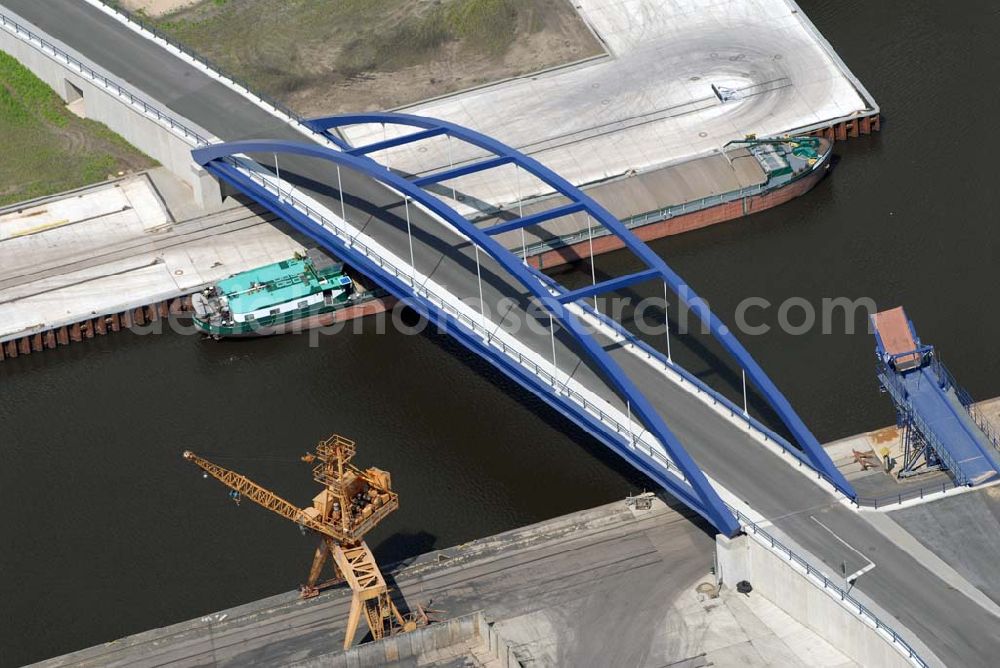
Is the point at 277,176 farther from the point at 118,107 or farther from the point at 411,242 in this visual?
the point at 118,107

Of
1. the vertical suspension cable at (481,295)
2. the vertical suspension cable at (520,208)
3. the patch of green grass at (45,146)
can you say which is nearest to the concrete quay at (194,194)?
the vertical suspension cable at (520,208)

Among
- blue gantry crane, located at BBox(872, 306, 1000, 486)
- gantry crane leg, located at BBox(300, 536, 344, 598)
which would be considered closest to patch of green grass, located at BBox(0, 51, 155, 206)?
gantry crane leg, located at BBox(300, 536, 344, 598)

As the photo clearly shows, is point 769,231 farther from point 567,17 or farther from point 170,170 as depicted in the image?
point 170,170

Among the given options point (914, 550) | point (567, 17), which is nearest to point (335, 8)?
point (567, 17)

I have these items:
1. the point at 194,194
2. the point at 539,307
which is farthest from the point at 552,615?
the point at 194,194

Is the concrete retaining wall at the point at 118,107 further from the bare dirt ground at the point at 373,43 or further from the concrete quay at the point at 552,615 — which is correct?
the concrete quay at the point at 552,615

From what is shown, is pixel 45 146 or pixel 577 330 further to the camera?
pixel 45 146

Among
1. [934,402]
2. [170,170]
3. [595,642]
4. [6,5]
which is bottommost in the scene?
[595,642]
